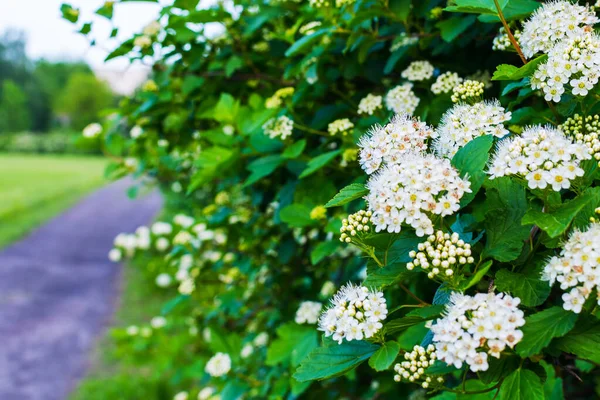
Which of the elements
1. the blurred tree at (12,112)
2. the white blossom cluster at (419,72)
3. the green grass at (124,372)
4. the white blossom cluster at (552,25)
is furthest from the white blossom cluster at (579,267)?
the blurred tree at (12,112)

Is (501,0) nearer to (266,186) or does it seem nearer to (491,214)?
(491,214)

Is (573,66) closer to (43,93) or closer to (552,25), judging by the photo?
(552,25)

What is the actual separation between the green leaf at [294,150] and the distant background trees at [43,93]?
46687 millimetres

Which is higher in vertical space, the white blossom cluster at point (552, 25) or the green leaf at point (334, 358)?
the white blossom cluster at point (552, 25)

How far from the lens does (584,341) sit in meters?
0.90

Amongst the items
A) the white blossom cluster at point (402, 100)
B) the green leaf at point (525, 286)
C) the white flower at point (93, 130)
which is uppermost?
the white blossom cluster at point (402, 100)

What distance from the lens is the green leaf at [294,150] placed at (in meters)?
1.61

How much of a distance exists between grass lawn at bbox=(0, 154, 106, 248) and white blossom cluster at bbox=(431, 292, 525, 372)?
10.1 m

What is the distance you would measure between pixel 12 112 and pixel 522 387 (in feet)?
178

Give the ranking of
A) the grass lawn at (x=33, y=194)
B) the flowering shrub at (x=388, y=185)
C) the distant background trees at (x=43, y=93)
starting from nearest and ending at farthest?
the flowering shrub at (x=388, y=185) → the grass lawn at (x=33, y=194) → the distant background trees at (x=43, y=93)

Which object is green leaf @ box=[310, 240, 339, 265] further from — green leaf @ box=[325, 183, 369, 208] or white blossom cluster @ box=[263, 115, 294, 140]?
green leaf @ box=[325, 183, 369, 208]

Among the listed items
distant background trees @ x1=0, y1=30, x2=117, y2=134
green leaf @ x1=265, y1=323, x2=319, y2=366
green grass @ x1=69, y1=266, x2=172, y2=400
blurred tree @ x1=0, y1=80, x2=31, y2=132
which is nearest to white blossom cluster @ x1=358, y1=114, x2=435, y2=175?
green leaf @ x1=265, y1=323, x2=319, y2=366

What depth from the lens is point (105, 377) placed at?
4.72 m

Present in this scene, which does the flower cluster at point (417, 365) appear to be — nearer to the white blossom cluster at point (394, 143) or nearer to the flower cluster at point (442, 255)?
the flower cluster at point (442, 255)
